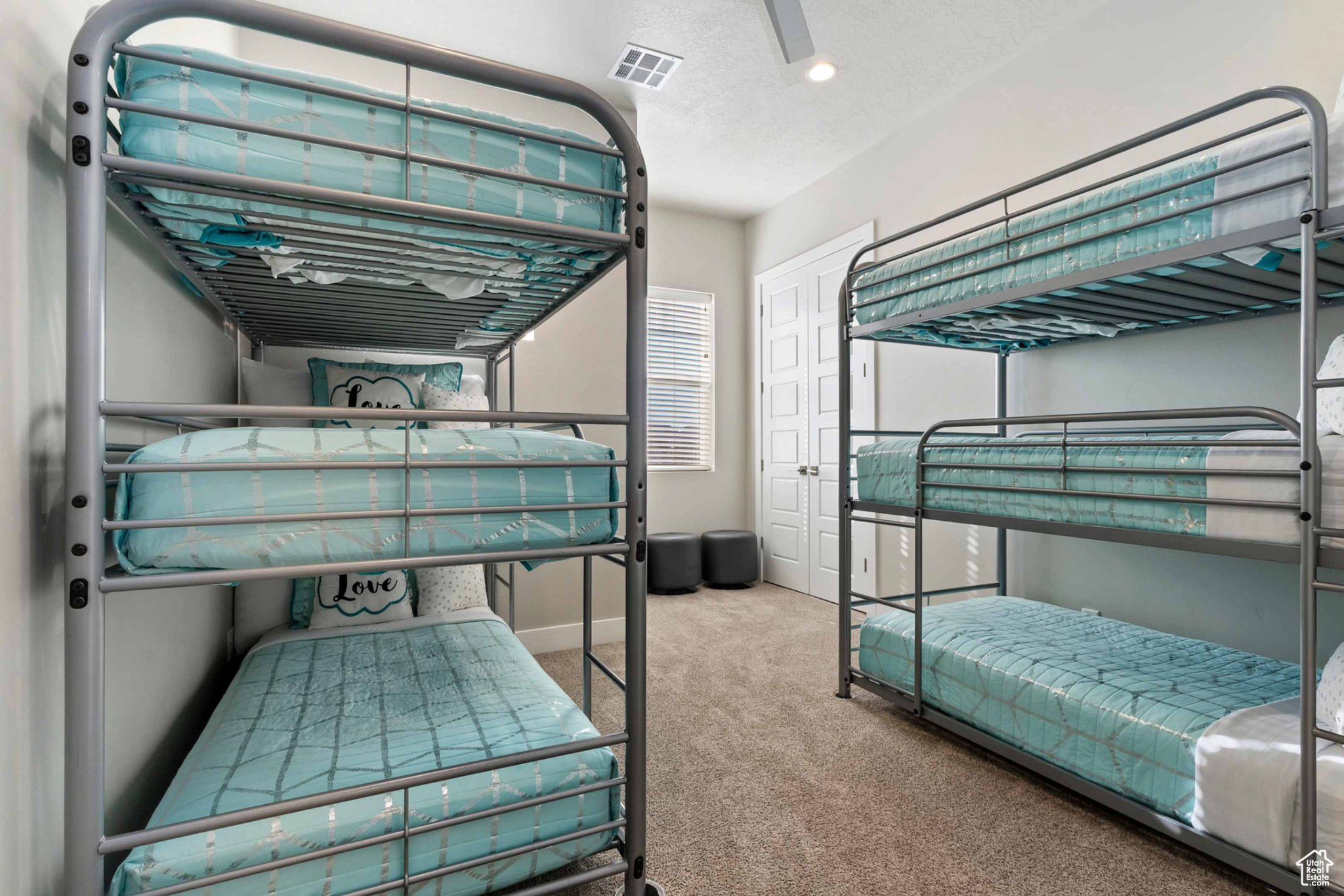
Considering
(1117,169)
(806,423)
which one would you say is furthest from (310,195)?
(806,423)

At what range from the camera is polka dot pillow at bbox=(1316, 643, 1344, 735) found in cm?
128

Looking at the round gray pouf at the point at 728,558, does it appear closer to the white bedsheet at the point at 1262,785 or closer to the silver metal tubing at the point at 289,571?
the white bedsheet at the point at 1262,785

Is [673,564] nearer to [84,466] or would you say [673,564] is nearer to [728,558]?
[728,558]

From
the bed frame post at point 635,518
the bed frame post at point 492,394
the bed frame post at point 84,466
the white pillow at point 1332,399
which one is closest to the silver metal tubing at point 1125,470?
the white pillow at point 1332,399

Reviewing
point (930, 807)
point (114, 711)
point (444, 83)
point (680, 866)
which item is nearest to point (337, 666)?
Answer: point (114, 711)

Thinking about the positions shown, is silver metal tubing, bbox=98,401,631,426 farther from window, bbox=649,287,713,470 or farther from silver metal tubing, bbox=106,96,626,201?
window, bbox=649,287,713,470

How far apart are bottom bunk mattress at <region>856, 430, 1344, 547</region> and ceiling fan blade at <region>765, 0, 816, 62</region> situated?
1.50 m

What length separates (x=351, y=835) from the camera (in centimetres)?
109

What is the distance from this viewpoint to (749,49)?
2883mm

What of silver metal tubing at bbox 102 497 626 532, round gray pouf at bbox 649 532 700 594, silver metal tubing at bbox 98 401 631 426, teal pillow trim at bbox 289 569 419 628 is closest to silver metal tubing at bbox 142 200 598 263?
silver metal tubing at bbox 98 401 631 426

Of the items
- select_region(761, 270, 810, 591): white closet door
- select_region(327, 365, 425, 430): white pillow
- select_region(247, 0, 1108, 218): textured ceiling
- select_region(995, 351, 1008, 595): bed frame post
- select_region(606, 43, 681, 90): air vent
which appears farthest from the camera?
select_region(761, 270, 810, 591): white closet door

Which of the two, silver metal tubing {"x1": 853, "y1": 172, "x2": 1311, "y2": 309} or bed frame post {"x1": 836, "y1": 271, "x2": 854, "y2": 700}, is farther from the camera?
bed frame post {"x1": 836, "y1": 271, "x2": 854, "y2": 700}

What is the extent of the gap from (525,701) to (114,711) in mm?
798

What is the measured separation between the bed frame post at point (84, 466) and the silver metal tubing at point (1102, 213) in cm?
198
